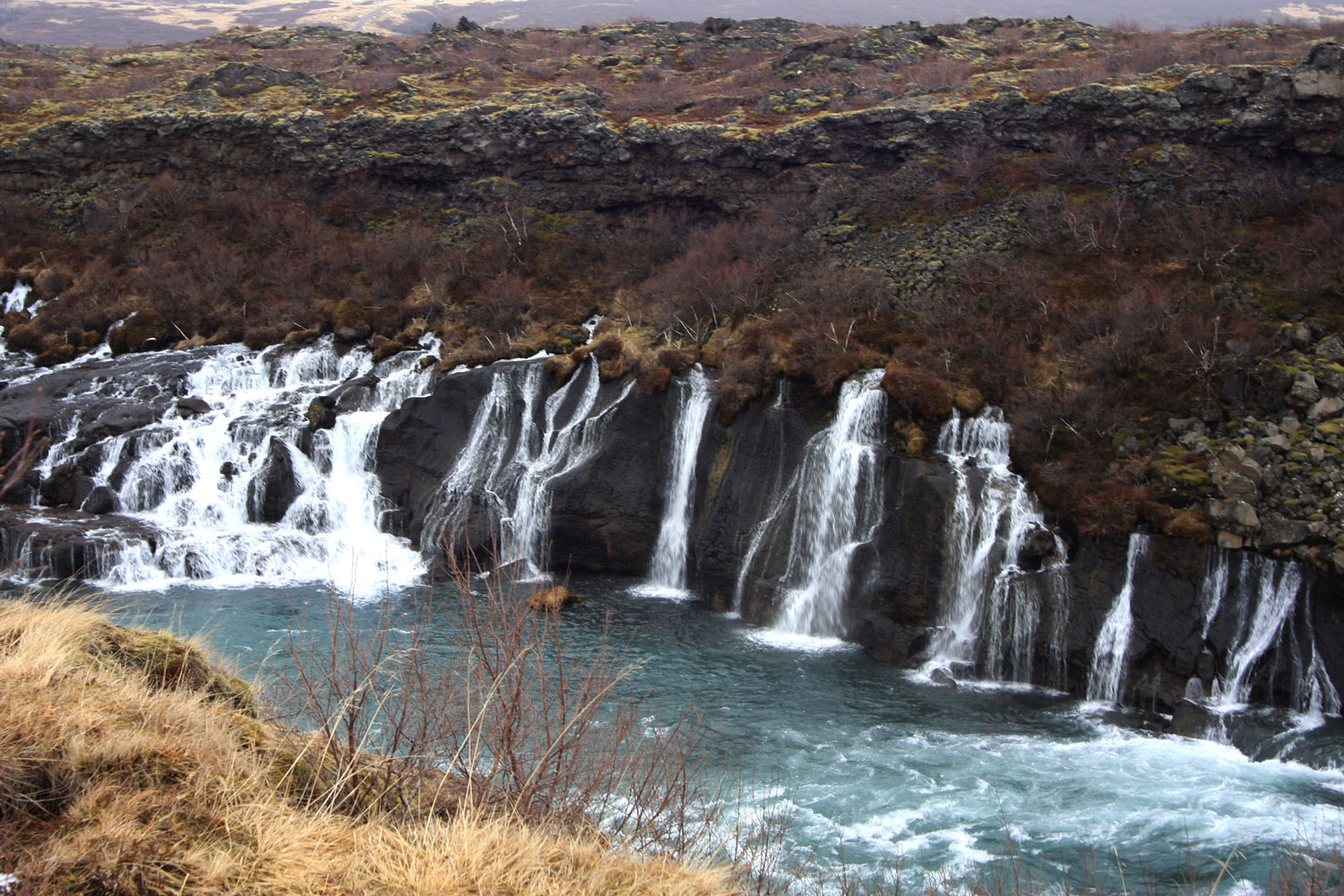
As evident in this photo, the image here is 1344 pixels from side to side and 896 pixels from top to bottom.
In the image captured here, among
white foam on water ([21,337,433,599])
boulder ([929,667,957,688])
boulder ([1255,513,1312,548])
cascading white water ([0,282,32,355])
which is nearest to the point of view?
boulder ([1255,513,1312,548])

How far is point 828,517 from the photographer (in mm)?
23906

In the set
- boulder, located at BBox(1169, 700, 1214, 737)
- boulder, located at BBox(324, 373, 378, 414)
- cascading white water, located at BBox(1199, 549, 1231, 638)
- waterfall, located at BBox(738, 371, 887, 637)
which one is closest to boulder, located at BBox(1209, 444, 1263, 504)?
cascading white water, located at BBox(1199, 549, 1231, 638)

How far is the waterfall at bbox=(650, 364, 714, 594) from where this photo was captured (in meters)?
26.3

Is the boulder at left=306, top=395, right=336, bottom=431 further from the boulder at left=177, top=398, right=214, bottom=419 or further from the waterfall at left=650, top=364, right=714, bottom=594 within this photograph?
the waterfall at left=650, top=364, right=714, bottom=594

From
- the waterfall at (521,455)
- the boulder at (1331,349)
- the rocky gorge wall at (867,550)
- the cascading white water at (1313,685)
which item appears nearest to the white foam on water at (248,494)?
the rocky gorge wall at (867,550)

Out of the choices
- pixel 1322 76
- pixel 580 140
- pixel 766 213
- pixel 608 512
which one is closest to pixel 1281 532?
pixel 608 512

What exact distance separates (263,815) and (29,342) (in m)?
37.1

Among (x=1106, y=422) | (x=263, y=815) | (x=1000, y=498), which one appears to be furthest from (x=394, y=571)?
(x=263, y=815)

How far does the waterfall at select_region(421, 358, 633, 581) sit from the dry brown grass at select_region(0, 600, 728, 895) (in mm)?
18890

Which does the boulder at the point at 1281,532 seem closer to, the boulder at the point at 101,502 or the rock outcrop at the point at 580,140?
the rock outcrop at the point at 580,140

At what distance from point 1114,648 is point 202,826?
17574 millimetres

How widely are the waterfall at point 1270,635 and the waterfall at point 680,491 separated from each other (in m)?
12.9

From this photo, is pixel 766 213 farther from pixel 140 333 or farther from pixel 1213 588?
pixel 140 333

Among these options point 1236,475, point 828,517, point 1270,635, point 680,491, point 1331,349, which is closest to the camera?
point 1270,635
